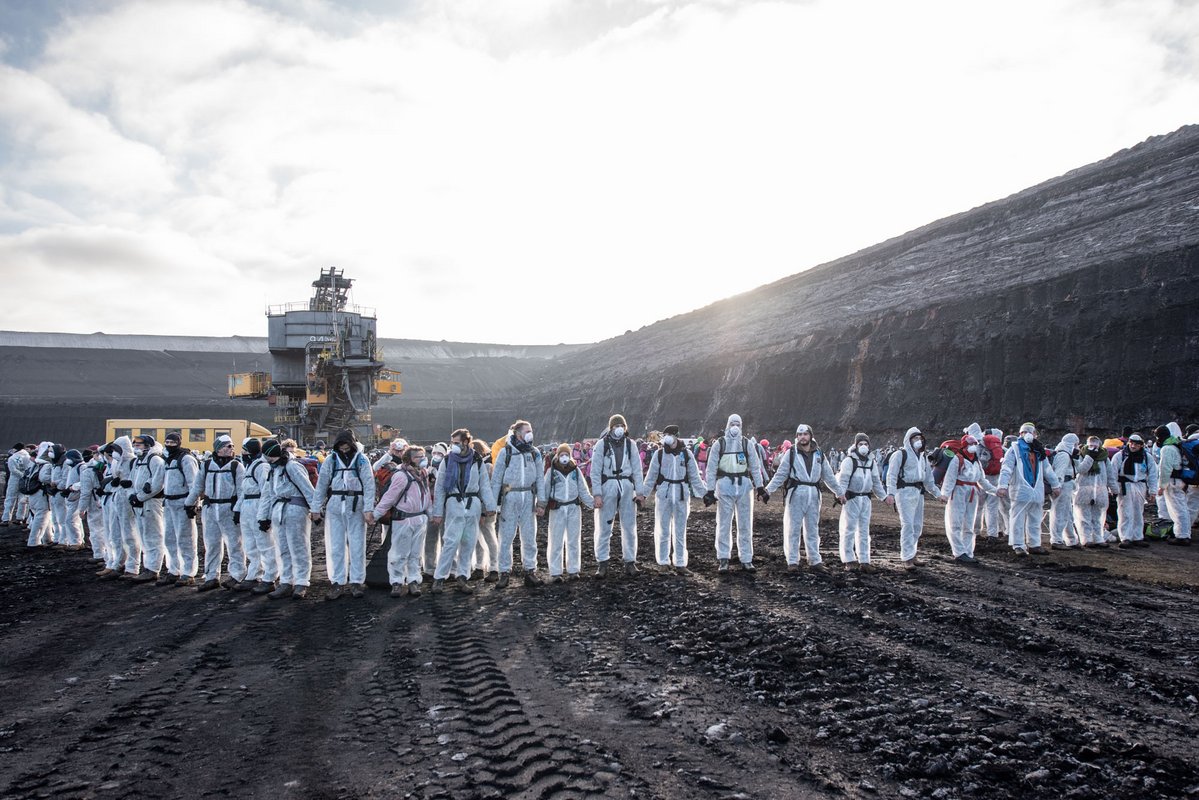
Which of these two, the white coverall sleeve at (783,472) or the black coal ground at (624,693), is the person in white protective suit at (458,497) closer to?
the black coal ground at (624,693)

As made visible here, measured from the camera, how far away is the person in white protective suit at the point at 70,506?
611 inches

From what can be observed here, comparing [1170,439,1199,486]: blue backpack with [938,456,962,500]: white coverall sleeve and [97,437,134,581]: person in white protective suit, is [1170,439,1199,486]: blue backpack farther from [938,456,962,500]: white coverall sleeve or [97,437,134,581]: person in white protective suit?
[97,437,134,581]: person in white protective suit

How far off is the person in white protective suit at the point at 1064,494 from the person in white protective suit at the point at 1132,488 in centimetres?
70

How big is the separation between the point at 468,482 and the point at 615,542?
583 centimetres

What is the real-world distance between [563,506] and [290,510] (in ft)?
12.0

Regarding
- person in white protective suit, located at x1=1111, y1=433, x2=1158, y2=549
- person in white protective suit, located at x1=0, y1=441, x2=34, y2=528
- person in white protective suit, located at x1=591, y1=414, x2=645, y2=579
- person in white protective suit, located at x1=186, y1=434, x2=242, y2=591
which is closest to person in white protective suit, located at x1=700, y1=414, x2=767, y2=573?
person in white protective suit, located at x1=591, y1=414, x2=645, y2=579

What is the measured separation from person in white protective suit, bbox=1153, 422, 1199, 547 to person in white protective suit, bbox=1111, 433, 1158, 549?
29 centimetres

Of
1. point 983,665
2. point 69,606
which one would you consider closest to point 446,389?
point 69,606

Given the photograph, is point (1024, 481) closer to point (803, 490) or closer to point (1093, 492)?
point (1093, 492)

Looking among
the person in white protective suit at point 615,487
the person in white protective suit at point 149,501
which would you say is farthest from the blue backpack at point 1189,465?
the person in white protective suit at point 149,501

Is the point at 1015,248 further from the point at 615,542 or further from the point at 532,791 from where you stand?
the point at 532,791

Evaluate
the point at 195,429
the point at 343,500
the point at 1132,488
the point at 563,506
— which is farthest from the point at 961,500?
the point at 195,429

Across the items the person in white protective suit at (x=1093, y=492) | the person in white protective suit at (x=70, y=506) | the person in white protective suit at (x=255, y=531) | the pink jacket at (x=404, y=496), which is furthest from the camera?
the person in white protective suit at (x=70, y=506)

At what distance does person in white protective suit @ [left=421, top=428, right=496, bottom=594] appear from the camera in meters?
10.4
